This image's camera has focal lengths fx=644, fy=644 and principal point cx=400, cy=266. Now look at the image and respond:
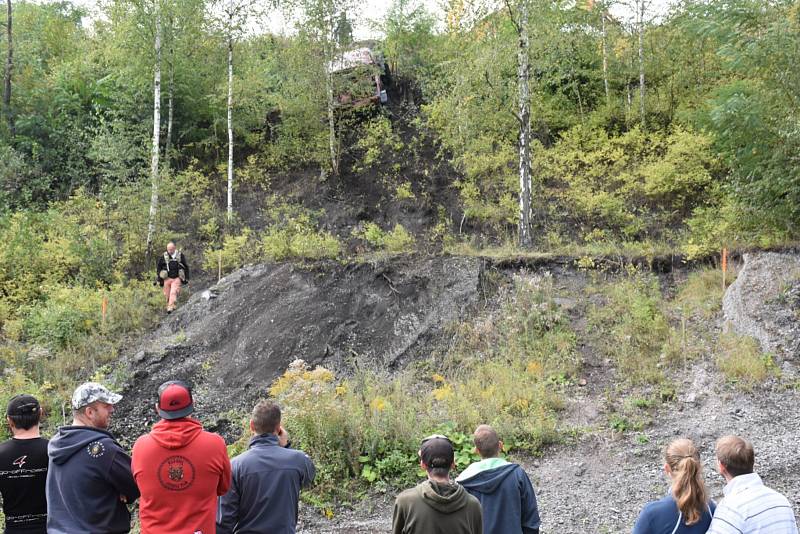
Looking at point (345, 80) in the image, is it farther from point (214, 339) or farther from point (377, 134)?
point (214, 339)

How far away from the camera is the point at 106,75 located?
23109 mm

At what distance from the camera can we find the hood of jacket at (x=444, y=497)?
11.5ft

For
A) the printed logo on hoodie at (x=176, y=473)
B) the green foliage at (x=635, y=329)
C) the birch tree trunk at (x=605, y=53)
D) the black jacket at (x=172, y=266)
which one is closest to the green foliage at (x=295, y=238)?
the black jacket at (x=172, y=266)

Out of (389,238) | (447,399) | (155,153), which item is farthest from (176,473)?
(155,153)

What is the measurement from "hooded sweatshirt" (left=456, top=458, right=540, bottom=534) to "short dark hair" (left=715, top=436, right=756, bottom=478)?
115 cm

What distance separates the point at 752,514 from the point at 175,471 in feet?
10.7

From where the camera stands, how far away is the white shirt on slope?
11.5ft

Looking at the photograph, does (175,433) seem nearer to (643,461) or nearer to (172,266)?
(643,461)

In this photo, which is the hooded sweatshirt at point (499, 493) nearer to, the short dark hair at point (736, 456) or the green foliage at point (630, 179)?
the short dark hair at point (736, 456)

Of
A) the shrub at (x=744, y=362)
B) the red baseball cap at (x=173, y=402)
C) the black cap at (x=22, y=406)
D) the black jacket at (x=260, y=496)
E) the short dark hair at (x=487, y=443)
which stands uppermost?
the red baseball cap at (x=173, y=402)

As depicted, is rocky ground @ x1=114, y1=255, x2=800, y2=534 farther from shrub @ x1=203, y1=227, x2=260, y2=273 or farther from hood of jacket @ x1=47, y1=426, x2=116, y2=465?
hood of jacket @ x1=47, y1=426, x2=116, y2=465

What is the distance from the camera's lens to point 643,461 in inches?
332

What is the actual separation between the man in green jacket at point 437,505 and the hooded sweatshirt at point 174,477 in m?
1.19

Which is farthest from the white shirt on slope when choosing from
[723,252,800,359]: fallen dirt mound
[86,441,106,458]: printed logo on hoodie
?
[723,252,800,359]: fallen dirt mound
